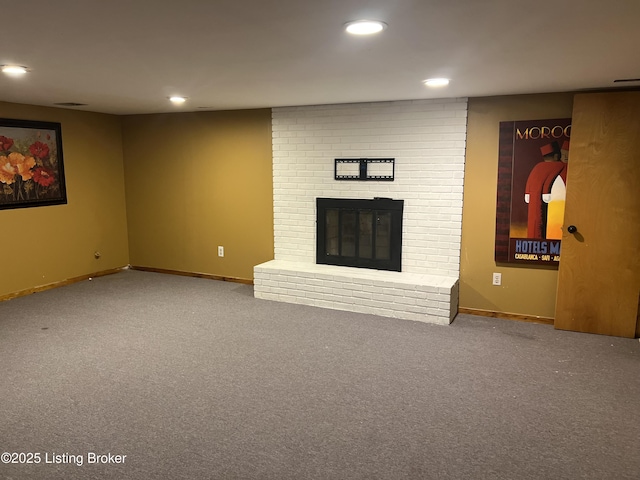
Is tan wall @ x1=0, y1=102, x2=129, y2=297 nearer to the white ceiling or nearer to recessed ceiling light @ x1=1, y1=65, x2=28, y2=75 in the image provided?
the white ceiling

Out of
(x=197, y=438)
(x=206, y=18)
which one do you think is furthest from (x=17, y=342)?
(x=206, y=18)

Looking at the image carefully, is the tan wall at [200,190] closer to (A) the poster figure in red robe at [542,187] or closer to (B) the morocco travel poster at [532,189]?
(B) the morocco travel poster at [532,189]

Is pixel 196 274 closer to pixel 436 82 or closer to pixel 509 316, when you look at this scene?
pixel 509 316

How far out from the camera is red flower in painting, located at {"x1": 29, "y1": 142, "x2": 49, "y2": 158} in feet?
15.8

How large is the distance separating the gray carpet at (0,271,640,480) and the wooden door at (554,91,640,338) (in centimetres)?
24

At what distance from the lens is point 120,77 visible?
311 centimetres

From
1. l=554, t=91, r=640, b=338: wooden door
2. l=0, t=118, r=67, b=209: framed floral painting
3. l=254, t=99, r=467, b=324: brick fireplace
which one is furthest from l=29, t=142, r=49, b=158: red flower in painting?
l=554, t=91, r=640, b=338: wooden door

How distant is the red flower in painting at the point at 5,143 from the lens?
4.55 m

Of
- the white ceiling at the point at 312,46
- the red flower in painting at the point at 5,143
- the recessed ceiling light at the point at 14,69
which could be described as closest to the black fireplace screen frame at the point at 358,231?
the white ceiling at the point at 312,46

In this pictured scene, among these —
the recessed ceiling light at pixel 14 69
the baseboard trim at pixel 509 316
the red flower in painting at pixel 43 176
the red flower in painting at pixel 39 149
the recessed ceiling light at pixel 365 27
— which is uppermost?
the recessed ceiling light at pixel 14 69

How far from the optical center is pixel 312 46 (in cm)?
226

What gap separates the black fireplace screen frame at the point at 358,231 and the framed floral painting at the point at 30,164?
2.92 m

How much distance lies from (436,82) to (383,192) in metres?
1.40

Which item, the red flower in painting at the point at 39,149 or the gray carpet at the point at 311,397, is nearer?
the gray carpet at the point at 311,397
